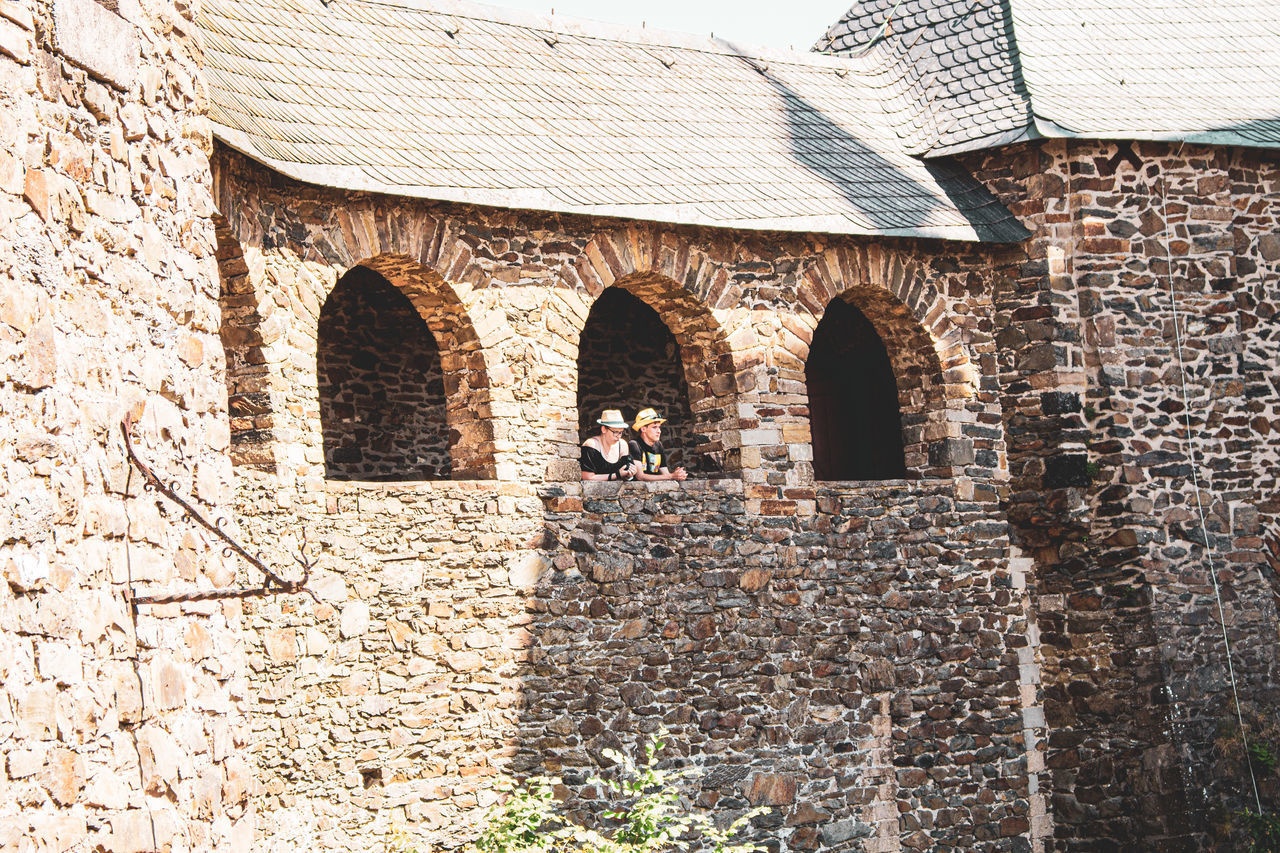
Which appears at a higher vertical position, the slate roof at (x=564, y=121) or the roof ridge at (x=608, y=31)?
the roof ridge at (x=608, y=31)

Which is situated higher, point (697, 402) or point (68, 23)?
point (68, 23)

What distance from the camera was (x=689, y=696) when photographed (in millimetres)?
9516

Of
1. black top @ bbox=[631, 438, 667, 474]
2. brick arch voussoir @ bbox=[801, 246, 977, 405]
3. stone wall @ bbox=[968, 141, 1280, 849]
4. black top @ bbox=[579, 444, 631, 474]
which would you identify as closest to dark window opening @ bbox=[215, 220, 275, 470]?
black top @ bbox=[579, 444, 631, 474]

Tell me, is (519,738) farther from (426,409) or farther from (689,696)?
(426,409)

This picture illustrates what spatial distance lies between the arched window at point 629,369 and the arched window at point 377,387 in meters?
1.29

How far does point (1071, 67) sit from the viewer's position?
1173 cm

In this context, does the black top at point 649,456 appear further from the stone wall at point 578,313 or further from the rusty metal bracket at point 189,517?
the rusty metal bracket at point 189,517

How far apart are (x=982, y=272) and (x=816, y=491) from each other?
2185mm

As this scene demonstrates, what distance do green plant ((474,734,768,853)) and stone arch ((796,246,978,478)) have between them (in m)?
3.07

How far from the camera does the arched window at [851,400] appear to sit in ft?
39.6

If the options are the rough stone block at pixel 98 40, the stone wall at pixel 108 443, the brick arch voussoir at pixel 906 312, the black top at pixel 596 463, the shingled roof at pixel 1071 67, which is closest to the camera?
the stone wall at pixel 108 443

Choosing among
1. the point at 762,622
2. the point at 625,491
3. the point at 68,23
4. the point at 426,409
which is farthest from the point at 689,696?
the point at 68,23

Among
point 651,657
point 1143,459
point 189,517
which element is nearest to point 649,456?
point 651,657

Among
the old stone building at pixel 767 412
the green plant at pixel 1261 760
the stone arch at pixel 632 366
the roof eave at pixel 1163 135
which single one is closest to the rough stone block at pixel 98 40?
the old stone building at pixel 767 412
